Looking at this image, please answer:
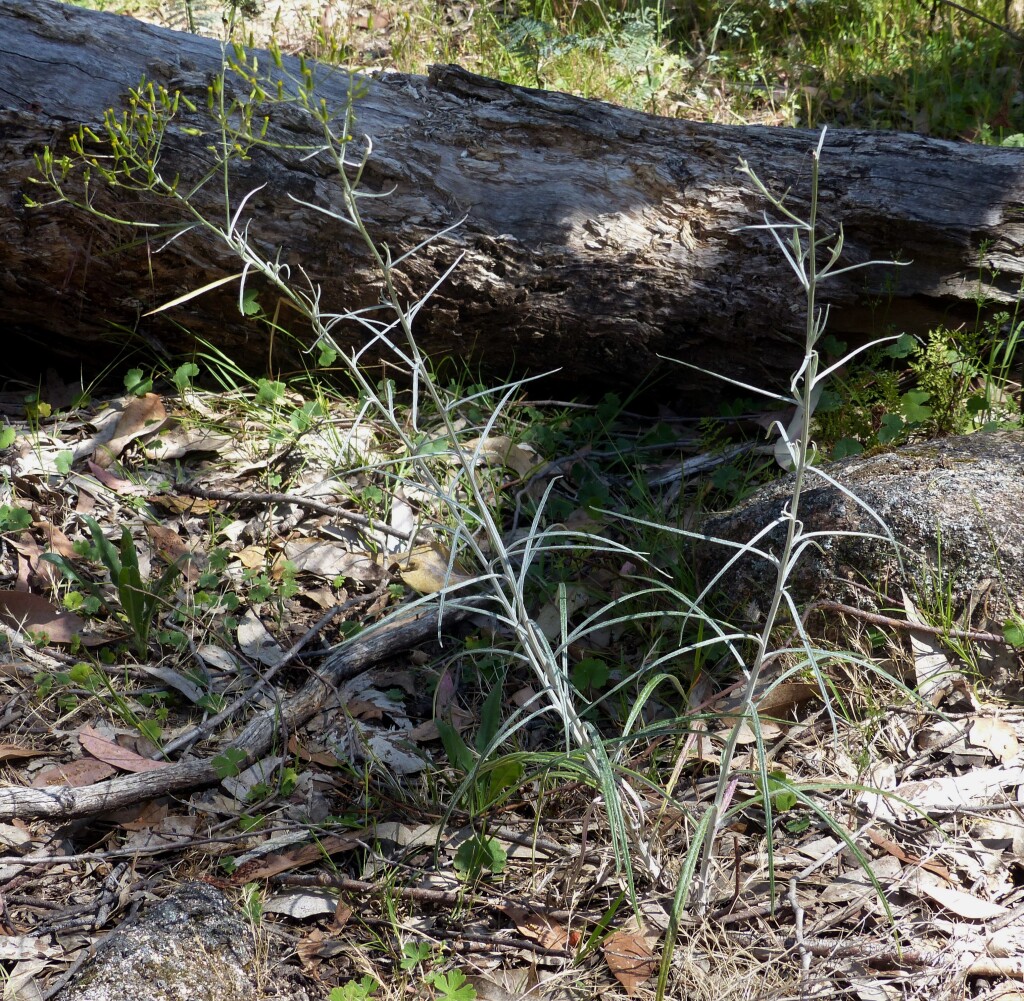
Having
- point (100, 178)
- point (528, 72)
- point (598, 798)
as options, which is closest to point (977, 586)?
point (598, 798)

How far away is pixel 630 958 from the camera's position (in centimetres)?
179

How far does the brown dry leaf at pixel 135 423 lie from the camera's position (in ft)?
10.3

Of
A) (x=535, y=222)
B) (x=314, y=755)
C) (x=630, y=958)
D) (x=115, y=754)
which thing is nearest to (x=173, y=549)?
(x=115, y=754)

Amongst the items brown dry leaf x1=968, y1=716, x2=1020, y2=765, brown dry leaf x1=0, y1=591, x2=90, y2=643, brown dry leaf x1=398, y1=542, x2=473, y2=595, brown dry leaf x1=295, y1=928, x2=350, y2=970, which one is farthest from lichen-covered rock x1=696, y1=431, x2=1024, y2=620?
brown dry leaf x1=0, y1=591, x2=90, y2=643

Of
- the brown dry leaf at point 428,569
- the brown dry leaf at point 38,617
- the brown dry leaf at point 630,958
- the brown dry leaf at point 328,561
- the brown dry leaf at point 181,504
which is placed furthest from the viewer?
the brown dry leaf at point 181,504

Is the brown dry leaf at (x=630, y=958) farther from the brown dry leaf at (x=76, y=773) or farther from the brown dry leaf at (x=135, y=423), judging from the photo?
the brown dry leaf at (x=135, y=423)

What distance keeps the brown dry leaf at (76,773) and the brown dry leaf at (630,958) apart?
1.26 m

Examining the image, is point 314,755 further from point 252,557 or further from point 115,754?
point 252,557

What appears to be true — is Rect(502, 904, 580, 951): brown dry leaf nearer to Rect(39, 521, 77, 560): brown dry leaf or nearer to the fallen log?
Rect(39, 521, 77, 560): brown dry leaf

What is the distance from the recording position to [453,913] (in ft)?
6.32

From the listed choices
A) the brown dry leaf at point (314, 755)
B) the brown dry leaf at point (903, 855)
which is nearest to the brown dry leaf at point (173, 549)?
the brown dry leaf at point (314, 755)

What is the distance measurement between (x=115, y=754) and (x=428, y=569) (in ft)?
3.24

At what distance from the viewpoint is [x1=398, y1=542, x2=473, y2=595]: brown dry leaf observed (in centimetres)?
272

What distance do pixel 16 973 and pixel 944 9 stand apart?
584cm
